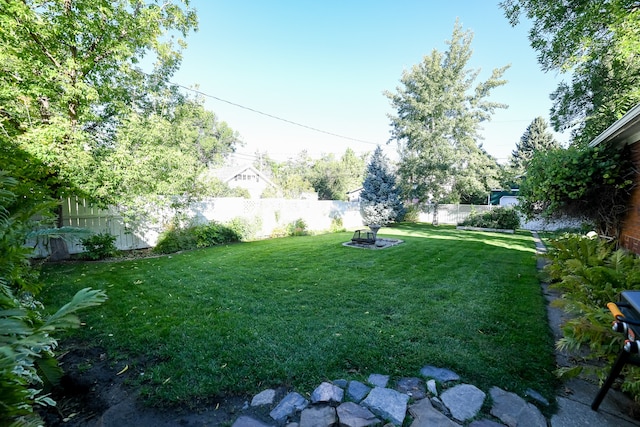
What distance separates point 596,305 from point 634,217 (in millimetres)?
2401

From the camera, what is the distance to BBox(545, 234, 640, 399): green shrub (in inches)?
81.0

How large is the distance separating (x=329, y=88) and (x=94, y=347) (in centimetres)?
1449

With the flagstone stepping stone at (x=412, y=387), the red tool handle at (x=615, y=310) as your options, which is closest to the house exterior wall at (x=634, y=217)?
the red tool handle at (x=615, y=310)

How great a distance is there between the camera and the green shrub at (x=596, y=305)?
206 centimetres

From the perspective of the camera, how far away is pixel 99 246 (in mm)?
6602

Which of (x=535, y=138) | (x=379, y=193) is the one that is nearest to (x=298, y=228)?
(x=379, y=193)

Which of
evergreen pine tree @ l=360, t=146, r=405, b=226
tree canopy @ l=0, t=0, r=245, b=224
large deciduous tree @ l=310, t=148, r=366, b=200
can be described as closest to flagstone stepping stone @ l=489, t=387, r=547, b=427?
tree canopy @ l=0, t=0, r=245, b=224

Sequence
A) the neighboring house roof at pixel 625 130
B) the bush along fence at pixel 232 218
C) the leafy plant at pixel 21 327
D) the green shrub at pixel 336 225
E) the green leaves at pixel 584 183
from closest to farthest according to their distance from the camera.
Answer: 1. the leafy plant at pixel 21 327
2. the neighboring house roof at pixel 625 130
3. the green leaves at pixel 584 183
4. the bush along fence at pixel 232 218
5. the green shrub at pixel 336 225

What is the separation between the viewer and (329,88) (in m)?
14.2

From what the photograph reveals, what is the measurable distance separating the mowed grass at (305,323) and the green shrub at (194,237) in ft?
5.57

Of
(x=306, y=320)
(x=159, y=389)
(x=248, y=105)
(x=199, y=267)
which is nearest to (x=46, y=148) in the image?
(x=199, y=267)

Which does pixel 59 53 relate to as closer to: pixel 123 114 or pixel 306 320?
pixel 123 114

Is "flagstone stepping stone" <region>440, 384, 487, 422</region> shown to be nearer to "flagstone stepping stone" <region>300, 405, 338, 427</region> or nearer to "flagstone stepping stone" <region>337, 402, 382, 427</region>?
"flagstone stepping stone" <region>337, 402, 382, 427</region>

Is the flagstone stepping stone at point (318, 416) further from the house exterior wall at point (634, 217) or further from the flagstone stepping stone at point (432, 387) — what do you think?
the house exterior wall at point (634, 217)
